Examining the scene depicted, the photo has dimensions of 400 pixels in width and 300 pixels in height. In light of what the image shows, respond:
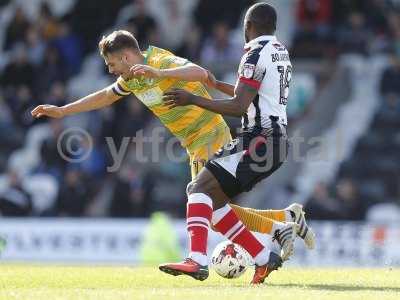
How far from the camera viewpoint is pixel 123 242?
17766mm

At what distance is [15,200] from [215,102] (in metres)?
10.6

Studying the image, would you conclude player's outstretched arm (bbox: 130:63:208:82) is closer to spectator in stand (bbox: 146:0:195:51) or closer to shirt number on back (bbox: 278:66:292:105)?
shirt number on back (bbox: 278:66:292:105)

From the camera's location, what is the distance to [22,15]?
22156 mm

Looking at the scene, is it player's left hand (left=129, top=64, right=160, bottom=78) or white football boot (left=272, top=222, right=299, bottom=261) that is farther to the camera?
white football boot (left=272, top=222, right=299, bottom=261)

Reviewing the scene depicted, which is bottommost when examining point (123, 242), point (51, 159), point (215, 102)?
point (123, 242)

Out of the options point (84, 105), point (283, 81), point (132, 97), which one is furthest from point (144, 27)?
point (283, 81)

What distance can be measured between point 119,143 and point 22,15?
411cm

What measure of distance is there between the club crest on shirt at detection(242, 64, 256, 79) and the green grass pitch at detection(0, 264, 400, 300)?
171 centimetres

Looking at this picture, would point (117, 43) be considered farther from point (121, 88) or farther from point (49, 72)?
point (49, 72)

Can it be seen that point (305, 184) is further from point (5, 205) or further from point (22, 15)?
point (22, 15)

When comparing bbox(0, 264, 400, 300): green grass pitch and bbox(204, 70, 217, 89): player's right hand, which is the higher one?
bbox(204, 70, 217, 89): player's right hand

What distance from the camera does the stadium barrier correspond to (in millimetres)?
16750

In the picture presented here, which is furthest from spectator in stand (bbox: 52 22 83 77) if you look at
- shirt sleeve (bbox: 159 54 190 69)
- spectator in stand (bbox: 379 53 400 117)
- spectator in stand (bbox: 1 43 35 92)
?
shirt sleeve (bbox: 159 54 190 69)

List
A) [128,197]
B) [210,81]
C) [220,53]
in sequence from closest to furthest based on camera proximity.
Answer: [210,81]
[128,197]
[220,53]
